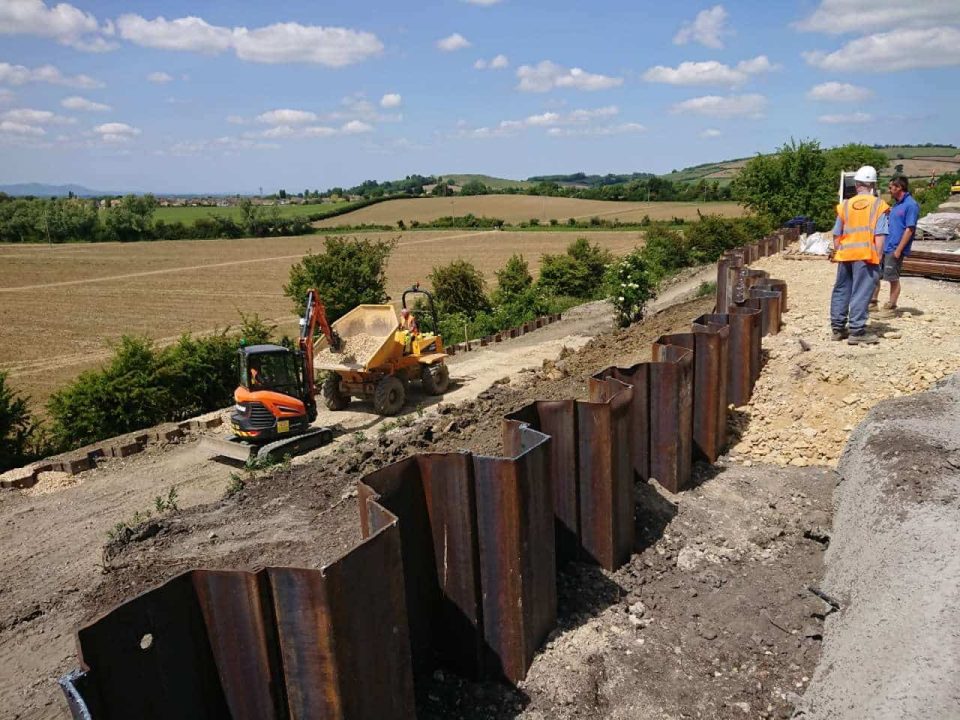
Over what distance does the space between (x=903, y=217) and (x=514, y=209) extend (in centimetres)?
9361

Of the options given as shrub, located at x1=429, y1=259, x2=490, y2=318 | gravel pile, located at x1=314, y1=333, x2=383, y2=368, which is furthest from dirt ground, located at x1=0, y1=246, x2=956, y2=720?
shrub, located at x1=429, y1=259, x2=490, y2=318

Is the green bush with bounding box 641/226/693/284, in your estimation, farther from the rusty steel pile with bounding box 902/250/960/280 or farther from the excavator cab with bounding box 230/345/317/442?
the excavator cab with bounding box 230/345/317/442

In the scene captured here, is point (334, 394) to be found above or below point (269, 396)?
below

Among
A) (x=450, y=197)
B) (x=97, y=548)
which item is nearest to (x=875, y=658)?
(x=97, y=548)

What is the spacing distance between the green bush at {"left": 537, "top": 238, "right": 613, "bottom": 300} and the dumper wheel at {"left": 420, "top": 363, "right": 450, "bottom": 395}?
16160 millimetres

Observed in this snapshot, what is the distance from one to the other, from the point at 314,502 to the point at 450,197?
117 m

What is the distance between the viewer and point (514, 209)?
10244 cm

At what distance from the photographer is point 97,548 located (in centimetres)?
905

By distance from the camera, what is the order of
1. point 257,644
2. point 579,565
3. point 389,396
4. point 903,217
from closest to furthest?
1. point 257,644
2. point 579,565
3. point 903,217
4. point 389,396

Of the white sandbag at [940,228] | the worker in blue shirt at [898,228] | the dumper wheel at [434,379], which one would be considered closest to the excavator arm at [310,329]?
the dumper wheel at [434,379]

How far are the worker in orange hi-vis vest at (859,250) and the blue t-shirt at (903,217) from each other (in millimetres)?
1660

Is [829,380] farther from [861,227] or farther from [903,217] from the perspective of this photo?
[903,217]

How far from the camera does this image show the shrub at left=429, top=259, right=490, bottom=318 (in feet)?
89.4

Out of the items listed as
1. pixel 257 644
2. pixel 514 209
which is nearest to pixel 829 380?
pixel 257 644
